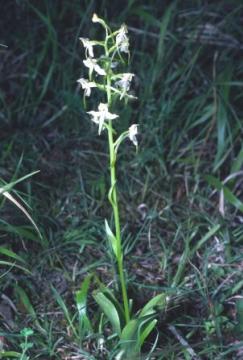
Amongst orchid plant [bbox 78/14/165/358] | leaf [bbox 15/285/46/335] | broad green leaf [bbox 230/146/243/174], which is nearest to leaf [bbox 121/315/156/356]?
orchid plant [bbox 78/14/165/358]

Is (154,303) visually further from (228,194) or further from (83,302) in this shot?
(228,194)

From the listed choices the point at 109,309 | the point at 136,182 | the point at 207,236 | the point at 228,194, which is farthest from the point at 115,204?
the point at 136,182

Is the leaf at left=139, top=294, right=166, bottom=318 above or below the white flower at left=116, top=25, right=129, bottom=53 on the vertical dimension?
below

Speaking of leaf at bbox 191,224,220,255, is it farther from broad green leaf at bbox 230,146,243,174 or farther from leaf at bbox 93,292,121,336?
leaf at bbox 93,292,121,336

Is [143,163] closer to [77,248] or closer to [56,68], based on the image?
[77,248]

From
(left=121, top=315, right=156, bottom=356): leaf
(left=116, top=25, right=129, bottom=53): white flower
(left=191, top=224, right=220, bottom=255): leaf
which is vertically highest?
(left=116, top=25, right=129, bottom=53): white flower

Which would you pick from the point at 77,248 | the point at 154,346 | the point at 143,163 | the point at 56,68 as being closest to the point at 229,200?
the point at 143,163
